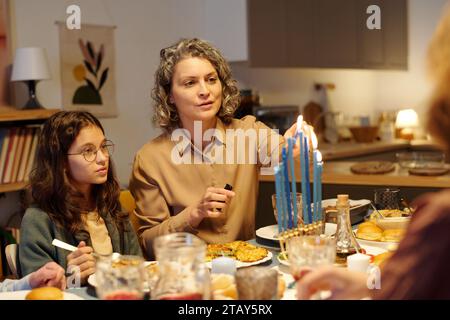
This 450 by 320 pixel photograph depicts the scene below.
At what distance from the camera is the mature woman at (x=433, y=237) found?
0.92m

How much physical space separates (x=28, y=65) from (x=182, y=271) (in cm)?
273

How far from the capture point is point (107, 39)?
428 centimetres

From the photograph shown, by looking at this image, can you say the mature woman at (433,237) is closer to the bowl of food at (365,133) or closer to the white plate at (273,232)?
the white plate at (273,232)

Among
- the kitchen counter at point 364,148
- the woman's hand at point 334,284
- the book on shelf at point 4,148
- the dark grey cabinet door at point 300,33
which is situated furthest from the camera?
the kitchen counter at point 364,148

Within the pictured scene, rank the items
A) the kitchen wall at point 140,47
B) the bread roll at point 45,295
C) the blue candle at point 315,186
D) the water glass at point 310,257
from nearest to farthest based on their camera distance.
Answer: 1. the water glass at point 310,257
2. the bread roll at point 45,295
3. the blue candle at point 315,186
4. the kitchen wall at point 140,47

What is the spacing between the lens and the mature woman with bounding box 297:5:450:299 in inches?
36.3

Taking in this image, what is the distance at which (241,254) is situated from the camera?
67.2 inches

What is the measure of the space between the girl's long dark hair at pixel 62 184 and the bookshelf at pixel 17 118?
54.3 inches

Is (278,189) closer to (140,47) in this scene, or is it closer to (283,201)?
(283,201)

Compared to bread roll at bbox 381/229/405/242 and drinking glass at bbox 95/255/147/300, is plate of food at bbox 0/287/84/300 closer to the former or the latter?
drinking glass at bbox 95/255/147/300

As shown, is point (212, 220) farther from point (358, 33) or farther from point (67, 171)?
point (358, 33)

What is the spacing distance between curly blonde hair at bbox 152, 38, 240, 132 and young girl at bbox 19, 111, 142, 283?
1.03ft

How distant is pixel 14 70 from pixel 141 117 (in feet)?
3.89

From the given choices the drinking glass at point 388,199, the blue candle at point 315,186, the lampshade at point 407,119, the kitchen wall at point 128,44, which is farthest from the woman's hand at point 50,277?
the lampshade at point 407,119
